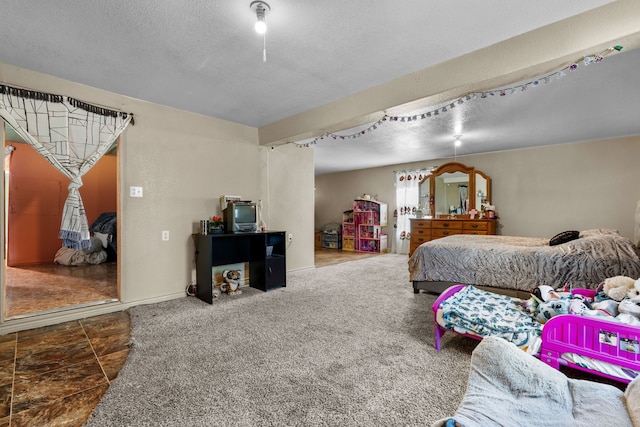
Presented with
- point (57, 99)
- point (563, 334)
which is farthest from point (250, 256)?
point (563, 334)

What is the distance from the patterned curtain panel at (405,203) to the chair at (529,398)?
222 inches

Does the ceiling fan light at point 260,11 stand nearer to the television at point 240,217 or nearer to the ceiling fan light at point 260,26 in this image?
the ceiling fan light at point 260,26

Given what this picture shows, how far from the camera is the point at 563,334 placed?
1607 mm

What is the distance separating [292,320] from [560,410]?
1.99m

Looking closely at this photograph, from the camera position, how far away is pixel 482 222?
5211 millimetres

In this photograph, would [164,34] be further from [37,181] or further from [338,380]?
[37,181]

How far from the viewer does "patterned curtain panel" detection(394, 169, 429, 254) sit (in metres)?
6.52

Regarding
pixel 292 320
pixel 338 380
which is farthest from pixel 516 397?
pixel 292 320

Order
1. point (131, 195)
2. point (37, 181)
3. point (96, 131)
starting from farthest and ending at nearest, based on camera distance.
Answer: point (37, 181) < point (131, 195) < point (96, 131)

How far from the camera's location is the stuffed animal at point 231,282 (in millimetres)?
3514

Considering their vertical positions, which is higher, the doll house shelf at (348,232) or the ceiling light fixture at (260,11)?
the ceiling light fixture at (260,11)

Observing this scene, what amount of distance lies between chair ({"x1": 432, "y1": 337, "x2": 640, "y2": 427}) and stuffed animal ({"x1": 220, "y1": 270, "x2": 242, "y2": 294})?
291 centimetres

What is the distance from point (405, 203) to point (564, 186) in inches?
110

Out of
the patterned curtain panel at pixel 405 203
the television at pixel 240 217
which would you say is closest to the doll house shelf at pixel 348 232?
the patterned curtain panel at pixel 405 203
